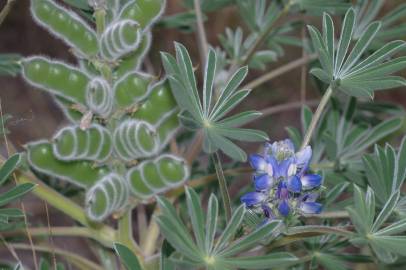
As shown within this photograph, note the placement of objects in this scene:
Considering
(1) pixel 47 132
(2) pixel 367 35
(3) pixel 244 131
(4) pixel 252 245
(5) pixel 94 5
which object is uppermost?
(1) pixel 47 132

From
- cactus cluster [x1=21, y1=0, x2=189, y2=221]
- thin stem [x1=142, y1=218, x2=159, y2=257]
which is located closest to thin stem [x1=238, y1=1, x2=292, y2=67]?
cactus cluster [x1=21, y1=0, x2=189, y2=221]

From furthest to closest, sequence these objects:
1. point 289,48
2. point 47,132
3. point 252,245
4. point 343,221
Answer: point 289,48 < point 47,132 < point 343,221 < point 252,245

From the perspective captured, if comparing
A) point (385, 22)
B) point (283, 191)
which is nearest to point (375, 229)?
point (283, 191)

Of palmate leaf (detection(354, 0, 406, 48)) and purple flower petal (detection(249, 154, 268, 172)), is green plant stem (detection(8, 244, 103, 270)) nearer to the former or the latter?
purple flower petal (detection(249, 154, 268, 172))

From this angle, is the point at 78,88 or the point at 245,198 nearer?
the point at 245,198

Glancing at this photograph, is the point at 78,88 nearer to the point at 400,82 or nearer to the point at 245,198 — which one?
the point at 245,198

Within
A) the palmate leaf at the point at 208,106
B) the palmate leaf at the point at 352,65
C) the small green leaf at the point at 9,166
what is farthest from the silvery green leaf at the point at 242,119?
the small green leaf at the point at 9,166

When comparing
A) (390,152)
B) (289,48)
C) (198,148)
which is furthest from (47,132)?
(390,152)
